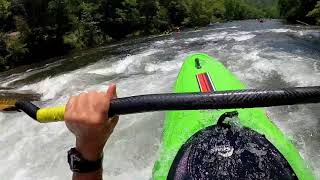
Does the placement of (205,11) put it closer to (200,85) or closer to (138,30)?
(138,30)

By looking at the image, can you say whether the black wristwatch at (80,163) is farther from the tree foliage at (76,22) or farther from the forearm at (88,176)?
the tree foliage at (76,22)

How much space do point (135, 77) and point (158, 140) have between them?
3920mm

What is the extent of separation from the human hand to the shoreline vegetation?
17714mm

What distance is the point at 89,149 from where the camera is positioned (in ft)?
4.57

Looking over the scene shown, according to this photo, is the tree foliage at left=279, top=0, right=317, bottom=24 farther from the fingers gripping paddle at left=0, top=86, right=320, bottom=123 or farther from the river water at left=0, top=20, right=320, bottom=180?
the fingers gripping paddle at left=0, top=86, right=320, bottom=123

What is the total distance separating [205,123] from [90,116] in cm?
194

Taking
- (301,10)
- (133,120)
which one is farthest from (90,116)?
(301,10)

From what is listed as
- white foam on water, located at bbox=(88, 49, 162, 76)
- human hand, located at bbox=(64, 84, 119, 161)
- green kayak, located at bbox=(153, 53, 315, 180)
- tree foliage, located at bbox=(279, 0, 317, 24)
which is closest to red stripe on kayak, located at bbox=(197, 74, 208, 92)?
green kayak, located at bbox=(153, 53, 315, 180)

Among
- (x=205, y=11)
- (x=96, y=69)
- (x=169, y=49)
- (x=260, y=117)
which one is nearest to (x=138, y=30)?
(x=205, y=11)

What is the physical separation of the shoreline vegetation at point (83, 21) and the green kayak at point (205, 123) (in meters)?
14.4

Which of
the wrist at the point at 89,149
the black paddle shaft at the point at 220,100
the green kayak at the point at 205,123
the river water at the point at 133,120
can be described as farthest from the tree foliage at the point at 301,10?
the wrist at the point at 89,149

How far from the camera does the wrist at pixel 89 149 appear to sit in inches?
54.0

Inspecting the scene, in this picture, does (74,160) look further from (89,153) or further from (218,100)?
(218,100)

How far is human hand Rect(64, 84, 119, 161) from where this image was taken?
4.14 feet
